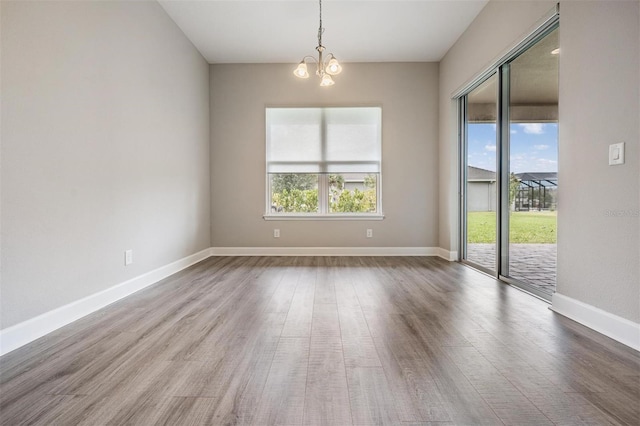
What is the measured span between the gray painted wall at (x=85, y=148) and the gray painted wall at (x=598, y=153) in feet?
11.8

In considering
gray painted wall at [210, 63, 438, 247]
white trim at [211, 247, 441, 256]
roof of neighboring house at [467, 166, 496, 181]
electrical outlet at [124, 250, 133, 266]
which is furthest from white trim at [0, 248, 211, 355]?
roof of neighboring house at [467, 166, 496, 181]

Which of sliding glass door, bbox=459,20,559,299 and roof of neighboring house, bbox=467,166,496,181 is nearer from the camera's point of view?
sliding glass door, bbox=459,20,559,299

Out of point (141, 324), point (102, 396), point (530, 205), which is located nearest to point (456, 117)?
point (530, 205)

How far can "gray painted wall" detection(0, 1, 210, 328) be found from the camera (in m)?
1.84

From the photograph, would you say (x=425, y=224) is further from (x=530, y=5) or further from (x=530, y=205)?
(x=530, y=5)

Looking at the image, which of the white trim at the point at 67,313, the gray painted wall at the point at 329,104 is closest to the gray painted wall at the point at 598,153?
the gray painted wall at the point at 329,104

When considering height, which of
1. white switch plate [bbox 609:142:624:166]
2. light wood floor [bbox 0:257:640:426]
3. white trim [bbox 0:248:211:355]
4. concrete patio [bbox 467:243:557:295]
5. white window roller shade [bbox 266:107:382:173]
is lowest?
light wood floor [bbox 0:257:640:426]

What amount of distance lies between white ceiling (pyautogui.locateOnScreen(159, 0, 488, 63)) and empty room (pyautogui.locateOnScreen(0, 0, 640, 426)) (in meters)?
0.04

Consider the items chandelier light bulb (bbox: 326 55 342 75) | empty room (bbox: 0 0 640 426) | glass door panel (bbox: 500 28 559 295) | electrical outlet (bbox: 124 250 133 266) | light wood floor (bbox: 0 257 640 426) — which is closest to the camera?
light wood floor (bbox: 0 257 640 426)

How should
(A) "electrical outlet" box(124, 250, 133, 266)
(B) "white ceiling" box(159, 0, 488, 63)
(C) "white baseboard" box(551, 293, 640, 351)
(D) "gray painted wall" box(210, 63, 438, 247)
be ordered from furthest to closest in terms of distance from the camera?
(D) "gray painted wall" box(210, 63, 438, 247) → (B) "white ceiling" box(159, 0, 488, 63) → (A) "electrical outlet" box(124, 250, 133, 266) → (C) "white baseboard" box(551, 293, 640, 351)

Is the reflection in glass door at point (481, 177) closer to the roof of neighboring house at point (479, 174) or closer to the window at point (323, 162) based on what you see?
the roof of neighboring house at point (479, 174)

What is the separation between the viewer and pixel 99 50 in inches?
99.0

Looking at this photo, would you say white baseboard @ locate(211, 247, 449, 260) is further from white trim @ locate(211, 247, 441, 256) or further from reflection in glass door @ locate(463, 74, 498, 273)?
reflection in glass door @ locate(463, 74, 498, 273)

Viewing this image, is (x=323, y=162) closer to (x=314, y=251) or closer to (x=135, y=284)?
(x=314, y=251)
